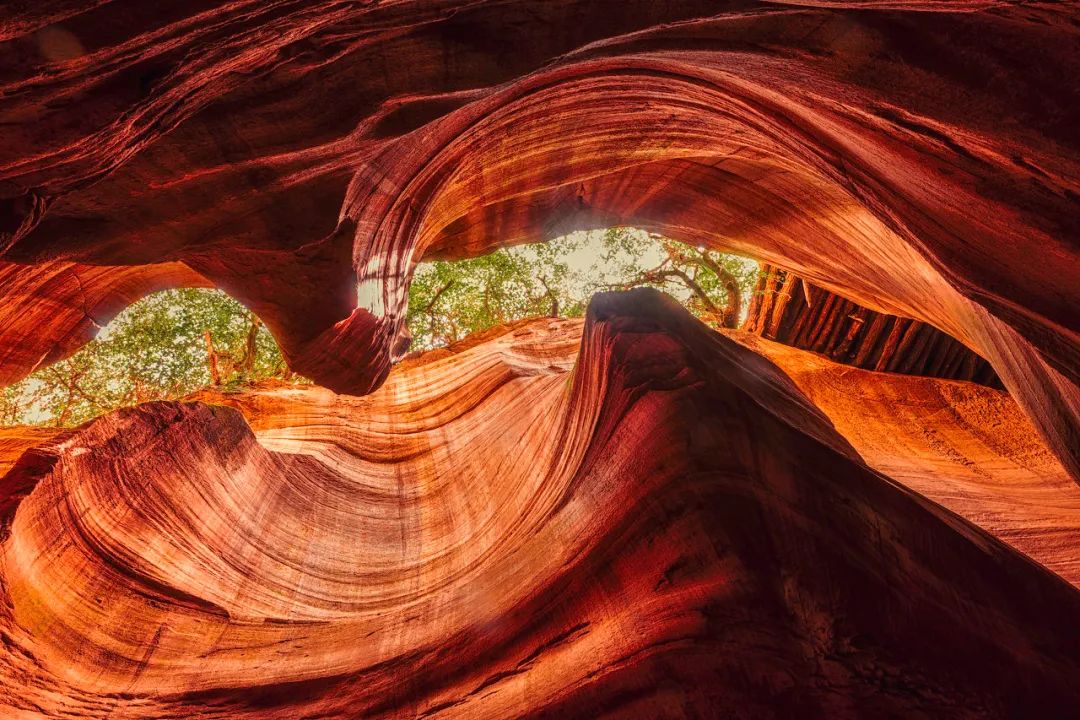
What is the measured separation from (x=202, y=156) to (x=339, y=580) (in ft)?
10.8

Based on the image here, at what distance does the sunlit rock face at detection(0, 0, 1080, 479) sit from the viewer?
235 centimetres

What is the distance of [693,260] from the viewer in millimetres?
12273

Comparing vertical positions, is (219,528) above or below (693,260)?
below

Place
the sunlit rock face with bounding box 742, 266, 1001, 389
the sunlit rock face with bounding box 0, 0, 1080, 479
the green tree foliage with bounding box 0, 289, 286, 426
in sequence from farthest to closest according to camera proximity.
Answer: the green tree foliage with bounding box 0, 289, 286, 426, the sunlit rock face with bounding box 742, 266, 1001, 389, the sunlit rock face with bounding box 0, 0, 1080, 479

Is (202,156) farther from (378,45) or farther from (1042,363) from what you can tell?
(1042,363)

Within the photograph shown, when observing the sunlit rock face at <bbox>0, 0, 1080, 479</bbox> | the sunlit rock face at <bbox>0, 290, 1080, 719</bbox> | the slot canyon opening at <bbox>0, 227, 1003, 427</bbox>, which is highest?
the slot canyon opening at <bbox>0, 227, 1003, 427</bbox>

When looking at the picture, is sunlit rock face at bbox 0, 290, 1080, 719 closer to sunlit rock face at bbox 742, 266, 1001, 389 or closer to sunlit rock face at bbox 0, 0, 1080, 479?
sunlit rock face at bbox 0, 0, 1080, 479

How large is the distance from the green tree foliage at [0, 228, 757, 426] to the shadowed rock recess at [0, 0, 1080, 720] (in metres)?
5.23

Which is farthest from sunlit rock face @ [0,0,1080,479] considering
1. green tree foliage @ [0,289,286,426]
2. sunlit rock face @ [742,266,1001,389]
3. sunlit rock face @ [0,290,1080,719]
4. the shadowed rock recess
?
green tree foliage @ [0,289,286,426]

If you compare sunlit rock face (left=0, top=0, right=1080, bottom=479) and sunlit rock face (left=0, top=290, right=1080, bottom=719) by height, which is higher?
sunlit rock face (left=0, top=0, right=1080, bottom=479)

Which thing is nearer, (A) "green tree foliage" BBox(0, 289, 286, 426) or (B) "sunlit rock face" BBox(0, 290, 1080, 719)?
(B) "sunlit rock face" BBox(0, 290, 1080, 719)

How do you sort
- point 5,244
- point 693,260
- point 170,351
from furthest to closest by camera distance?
point 693,260
point 170,351
point 5,244

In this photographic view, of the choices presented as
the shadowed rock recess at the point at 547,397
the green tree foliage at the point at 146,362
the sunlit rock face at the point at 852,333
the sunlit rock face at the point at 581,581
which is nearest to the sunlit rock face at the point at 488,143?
the shadowed rock recess at the point at 547,397

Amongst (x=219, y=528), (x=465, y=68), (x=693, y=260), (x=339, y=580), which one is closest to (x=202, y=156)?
(x=465, y=68)
